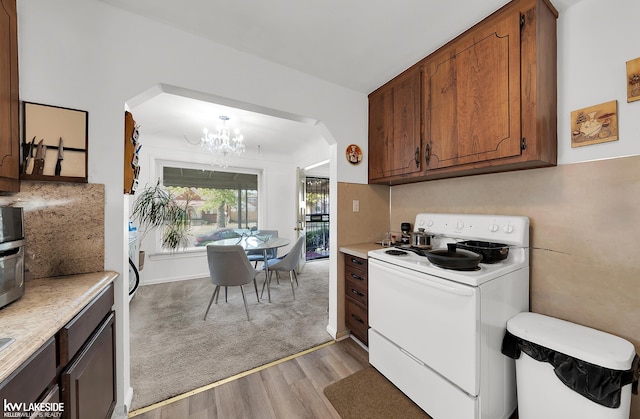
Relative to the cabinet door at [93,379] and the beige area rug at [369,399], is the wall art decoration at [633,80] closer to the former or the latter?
the beige area rug at [369,399]

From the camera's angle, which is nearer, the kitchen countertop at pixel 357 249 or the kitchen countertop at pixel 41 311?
the kitchen countertop at pixel 41 311

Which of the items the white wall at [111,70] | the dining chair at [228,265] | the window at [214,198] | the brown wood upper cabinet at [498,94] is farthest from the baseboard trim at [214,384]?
the window at [214,198]

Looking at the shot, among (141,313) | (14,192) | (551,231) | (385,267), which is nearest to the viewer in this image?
(14,192)

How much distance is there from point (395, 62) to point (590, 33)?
1.11 metres

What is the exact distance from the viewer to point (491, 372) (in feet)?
3.92

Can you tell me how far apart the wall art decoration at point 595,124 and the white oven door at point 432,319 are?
3.58 ft

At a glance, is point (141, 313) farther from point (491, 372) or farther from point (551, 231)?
point (551, 231)

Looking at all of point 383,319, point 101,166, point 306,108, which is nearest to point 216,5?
point 306,108

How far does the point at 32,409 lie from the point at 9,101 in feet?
4.22

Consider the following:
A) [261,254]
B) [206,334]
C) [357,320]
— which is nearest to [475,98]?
[357,320]

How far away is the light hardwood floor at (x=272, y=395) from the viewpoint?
1.37 m

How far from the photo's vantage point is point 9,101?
1.03 meters

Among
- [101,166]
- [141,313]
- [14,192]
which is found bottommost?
[141,313]

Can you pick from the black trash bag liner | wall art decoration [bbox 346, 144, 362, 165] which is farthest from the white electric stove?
wall art decoration [bbox 346, 144, 362, 165]
